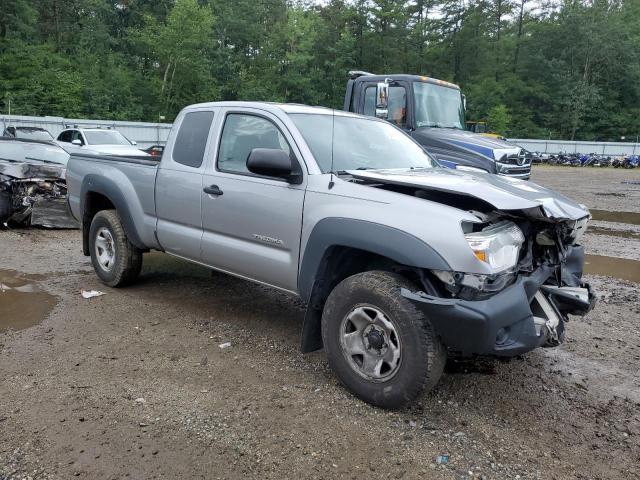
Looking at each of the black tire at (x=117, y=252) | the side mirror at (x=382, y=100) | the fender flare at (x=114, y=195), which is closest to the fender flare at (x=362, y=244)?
the fender flare at (x=114, y=195)

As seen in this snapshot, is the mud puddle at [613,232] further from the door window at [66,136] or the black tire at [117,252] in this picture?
the door window at [66,136]

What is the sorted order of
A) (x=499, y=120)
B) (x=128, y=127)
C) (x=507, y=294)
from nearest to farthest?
(x=507, y=294) < (x=128, y=127) < (x=499, y=120)

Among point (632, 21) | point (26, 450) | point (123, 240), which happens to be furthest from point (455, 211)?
point (632, 21)

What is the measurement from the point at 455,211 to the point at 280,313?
2574mm

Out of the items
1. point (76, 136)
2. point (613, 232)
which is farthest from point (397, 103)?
point (76, 136)

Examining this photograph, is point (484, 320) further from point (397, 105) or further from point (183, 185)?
point (397, 105)

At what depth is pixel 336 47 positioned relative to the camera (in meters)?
57.1

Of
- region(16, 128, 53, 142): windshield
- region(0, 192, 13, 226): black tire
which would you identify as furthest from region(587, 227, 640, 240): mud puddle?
region(16, 128, 53, 142): windshield

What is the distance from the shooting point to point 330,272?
378 cm

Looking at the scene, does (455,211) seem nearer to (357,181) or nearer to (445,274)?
(445,274)

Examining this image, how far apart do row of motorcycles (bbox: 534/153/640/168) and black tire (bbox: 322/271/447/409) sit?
35.6 meters

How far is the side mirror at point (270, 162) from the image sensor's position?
3.81 m

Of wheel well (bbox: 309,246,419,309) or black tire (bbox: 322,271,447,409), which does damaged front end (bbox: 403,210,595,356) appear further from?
wheel well (bbox: 309,246,419,309)

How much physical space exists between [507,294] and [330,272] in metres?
1.19
